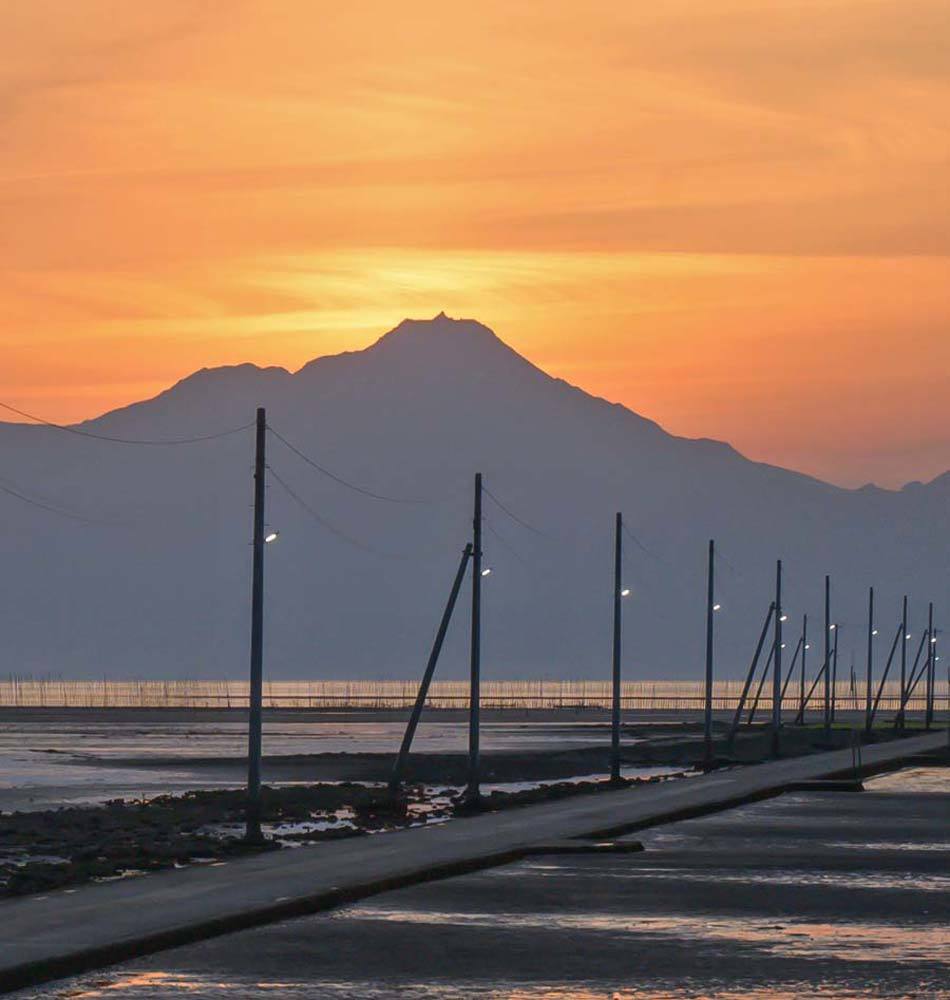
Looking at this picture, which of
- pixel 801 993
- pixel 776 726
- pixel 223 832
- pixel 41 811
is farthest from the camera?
pixel 776 726

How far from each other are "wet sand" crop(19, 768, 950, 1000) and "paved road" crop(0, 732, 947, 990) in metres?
0.34

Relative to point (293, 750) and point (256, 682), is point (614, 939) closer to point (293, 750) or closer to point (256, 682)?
point (256, 682)

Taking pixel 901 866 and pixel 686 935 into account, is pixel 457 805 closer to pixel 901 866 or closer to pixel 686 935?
pixel 901 866

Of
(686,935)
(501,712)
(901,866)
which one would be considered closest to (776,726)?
(901,866)

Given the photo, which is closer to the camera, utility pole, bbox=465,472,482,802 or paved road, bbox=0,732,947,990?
paved road, bbox=0,732,947,990

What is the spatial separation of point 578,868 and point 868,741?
75.8 metres

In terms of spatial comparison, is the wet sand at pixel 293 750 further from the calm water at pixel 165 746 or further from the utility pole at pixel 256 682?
the utility pole at pixel 256 682

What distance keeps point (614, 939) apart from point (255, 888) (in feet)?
18.0

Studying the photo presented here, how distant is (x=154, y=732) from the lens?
117688 mm

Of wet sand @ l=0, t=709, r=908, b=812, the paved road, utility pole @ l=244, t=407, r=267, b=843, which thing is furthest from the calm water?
the paved road

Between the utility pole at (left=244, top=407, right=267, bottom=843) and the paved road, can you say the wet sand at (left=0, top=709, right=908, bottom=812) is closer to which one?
the utility pole at (left=244, top=407, right=267, bottom=843)

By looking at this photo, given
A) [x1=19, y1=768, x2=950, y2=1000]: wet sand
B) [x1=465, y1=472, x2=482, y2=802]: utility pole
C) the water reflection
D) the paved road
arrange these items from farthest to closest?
[x1=465, y1=472, x2=482, y2=802]: utility pole
the water reflection
the paved road
[x1=19, y1=768, x2=950, y2=1000]: wet sand

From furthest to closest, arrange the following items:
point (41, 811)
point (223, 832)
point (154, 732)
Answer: point (154, 732)
point (41, 811)
point (223, 832)

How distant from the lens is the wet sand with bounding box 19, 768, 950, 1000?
18.3m
